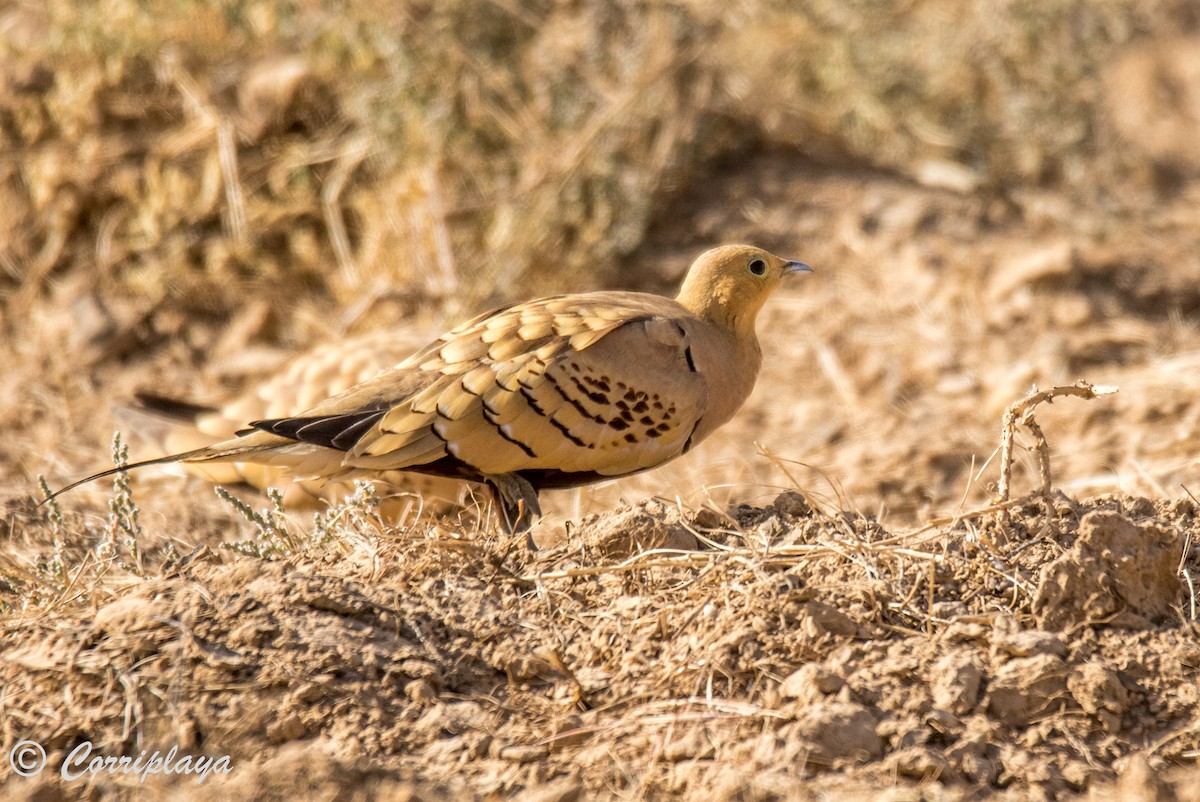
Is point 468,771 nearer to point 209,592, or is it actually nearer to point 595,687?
point 595,687

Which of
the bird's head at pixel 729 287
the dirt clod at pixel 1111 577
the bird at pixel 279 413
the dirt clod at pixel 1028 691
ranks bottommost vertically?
the bird at pixel 279 413

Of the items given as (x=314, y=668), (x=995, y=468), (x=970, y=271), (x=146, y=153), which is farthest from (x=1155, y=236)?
(x=314, y=668)

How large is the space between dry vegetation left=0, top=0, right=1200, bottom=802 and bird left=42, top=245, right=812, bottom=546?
0.26 metres

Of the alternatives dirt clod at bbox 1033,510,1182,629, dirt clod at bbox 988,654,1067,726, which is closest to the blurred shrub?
dirt clod at bbox 1033,510,1182,629

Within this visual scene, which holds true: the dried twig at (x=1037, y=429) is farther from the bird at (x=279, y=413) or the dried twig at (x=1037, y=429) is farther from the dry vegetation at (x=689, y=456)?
the bird at (x=279, y=413)

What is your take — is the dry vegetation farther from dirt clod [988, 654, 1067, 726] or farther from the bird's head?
the bird's head

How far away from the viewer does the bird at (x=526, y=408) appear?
4164 millimetres

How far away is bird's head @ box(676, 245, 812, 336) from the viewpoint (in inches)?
190

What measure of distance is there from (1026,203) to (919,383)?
1.95m

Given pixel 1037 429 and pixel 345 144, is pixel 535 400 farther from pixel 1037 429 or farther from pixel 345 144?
pixel 345 144

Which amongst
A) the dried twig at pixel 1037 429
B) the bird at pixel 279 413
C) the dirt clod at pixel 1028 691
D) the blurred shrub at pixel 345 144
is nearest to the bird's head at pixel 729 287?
the bird at pixel 279 413

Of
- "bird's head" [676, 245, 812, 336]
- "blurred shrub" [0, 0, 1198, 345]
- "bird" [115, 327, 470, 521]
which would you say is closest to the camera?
"bird's head" [676, 245, 812, 336]

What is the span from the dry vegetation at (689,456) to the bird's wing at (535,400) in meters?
0.27

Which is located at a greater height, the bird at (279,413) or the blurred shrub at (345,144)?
the blurred shrub at (345,144)
